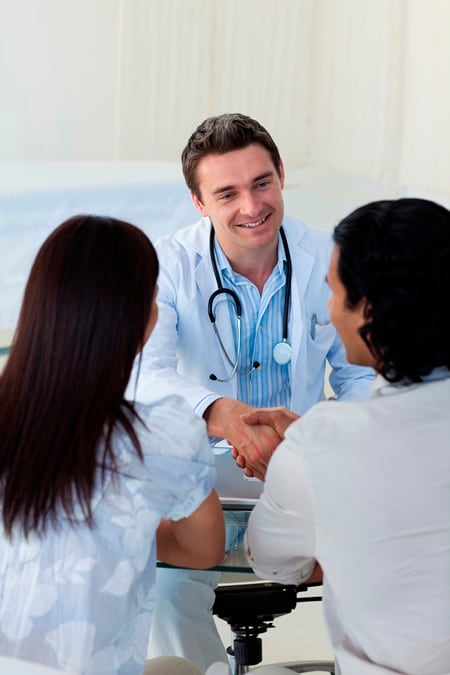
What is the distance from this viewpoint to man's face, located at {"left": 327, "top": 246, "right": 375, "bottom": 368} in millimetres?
1287

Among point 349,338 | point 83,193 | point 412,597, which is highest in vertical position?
point 349,338

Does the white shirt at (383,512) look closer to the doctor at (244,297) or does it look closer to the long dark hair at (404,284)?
the long dark hair at (404,284)

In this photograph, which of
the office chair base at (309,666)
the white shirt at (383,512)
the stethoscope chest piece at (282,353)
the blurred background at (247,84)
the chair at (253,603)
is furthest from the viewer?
the blurred background at (247,84)

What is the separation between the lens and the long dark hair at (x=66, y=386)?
1.18m

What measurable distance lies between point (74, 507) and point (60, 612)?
13 centimetres

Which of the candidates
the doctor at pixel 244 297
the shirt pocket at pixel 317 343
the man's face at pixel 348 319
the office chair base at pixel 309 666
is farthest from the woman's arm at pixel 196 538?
the office chair base at pixel 309 666

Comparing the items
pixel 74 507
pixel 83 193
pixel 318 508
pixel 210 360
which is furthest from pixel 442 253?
pixel 83 193

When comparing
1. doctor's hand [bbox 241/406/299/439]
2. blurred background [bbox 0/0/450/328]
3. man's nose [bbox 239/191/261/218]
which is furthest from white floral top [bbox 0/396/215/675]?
blurred background [bbox 0/0/450/328]

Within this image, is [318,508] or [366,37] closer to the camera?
[318,508]

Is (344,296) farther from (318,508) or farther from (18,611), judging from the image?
(18,611)

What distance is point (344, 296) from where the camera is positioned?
50.8 inches

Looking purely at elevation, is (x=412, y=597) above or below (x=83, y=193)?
above

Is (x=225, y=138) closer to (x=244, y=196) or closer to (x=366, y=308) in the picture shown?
(x=244, y=196)

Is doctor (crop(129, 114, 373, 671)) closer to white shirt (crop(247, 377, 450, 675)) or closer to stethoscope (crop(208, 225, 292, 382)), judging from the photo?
stethoscope (crop(208, 225, 292, 382))
